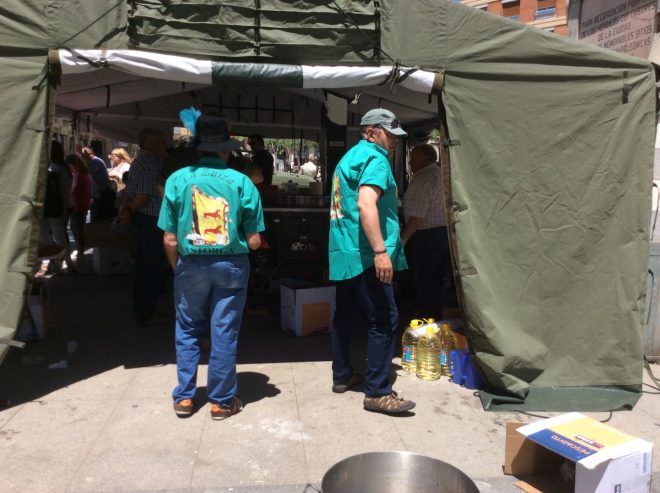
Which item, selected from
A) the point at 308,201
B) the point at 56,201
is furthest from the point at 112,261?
the point at 308,201

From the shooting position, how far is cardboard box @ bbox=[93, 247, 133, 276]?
8633 millimetres

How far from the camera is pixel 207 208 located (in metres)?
3.51

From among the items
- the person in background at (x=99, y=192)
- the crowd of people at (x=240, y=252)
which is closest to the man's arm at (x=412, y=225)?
the crowd of people at (x=240, y=252)

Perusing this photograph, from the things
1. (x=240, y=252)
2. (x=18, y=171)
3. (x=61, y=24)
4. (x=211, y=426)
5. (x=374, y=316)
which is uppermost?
(x=61, y=24)

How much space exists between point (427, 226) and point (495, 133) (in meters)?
1.40

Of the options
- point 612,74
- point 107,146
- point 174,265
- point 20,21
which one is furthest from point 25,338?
point 107,146

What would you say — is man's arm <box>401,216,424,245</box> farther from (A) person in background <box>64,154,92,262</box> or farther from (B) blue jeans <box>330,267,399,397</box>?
(A) person in background <box>64,154,92,262</box>

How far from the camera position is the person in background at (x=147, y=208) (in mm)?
5367

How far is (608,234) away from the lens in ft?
14.3

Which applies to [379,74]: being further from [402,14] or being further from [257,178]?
[257,178]

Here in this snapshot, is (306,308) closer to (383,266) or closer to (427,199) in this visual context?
(427,199)

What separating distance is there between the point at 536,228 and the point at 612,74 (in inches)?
49.7

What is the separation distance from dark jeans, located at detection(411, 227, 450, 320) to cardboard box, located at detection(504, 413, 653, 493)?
2429mm

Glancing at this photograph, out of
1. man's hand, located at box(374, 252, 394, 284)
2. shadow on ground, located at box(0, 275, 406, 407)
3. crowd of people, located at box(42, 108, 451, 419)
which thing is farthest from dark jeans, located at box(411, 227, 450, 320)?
man's hand, located at box(374, 252, 394, 284)
